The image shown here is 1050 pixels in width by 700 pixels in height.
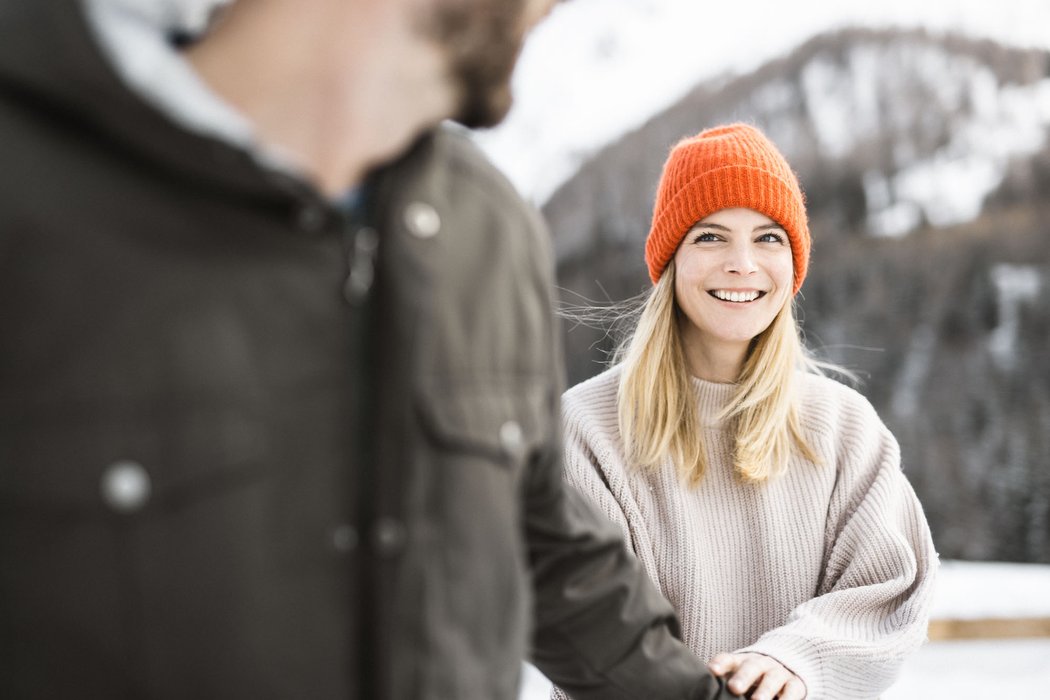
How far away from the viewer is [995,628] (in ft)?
10.1

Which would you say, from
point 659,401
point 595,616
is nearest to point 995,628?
point 659,401

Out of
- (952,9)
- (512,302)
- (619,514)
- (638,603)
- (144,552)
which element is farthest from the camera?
(952,9)

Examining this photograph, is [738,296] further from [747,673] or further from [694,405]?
[747,673]

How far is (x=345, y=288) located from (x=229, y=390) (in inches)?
4.7

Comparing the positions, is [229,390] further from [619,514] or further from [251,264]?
[619,514]

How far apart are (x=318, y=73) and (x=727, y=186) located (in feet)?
3.56

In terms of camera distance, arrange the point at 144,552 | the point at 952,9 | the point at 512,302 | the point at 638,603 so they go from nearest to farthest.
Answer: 1. the point at 144,552
2. the point at 512,302
3. the point at 638,603
4. the point at 952,9

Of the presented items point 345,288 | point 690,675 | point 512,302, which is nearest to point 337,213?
point 345,288

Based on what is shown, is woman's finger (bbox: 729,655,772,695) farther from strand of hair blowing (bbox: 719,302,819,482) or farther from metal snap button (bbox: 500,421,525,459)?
metal snap button (bbox: 500,421,525,459)

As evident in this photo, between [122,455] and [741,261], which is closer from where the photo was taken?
[122,455]

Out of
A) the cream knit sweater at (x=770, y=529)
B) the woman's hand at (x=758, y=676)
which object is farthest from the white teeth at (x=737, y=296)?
the woman's hand at (x=758, y=676)

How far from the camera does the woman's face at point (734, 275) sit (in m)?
1.66

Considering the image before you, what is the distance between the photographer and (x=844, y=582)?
61.4 inches

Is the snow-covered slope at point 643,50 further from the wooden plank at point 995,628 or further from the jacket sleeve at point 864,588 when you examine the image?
the jacket sleeve at point 864,588
